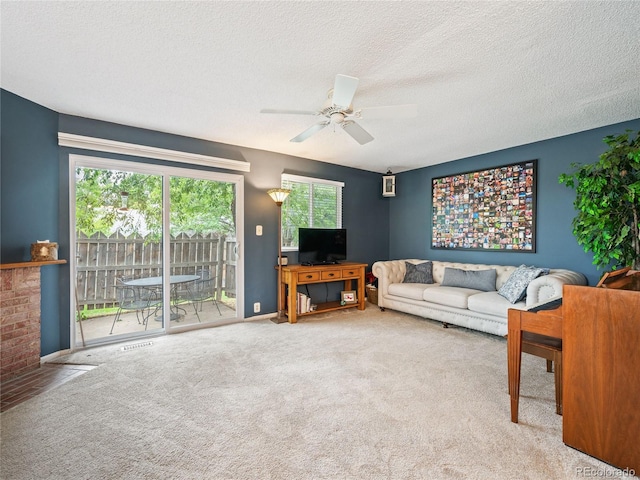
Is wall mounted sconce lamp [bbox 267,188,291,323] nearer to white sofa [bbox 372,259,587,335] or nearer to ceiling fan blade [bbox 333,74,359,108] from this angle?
white sofa [bbox 372,259,587,335]

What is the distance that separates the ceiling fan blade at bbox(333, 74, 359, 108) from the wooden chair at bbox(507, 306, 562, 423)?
1802mm

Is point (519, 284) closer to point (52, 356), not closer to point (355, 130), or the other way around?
point (355, 130)

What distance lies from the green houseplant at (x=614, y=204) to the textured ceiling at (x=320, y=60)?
1.71 ft

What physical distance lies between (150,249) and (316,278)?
214 cm

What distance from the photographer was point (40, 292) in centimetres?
276

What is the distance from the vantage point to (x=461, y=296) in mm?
3689

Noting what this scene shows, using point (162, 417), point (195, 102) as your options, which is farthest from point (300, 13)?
point (162, 417)

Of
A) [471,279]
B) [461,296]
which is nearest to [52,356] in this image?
[461,296]

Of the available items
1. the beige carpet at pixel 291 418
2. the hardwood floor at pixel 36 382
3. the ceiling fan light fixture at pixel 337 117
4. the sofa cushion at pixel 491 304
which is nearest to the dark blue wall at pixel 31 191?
the hardwood floor at pixel 36 382

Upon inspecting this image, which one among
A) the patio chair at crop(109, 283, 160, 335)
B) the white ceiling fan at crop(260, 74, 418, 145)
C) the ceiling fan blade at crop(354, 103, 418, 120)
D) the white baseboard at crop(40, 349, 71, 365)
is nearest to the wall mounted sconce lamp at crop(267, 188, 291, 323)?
the white ceiling fan at crop(260, 74, 418, 145)

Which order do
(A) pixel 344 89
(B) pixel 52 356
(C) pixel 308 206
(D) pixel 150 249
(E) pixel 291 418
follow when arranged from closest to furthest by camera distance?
(E) pixel 291 418
(A) pixel 344 89
(B) pixel 52 356
(D) pixel 150 249
(C) pixel 308 206

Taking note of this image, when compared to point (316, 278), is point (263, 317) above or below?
below

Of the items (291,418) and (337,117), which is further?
(337,117)

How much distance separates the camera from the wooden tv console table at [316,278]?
4.07 m
